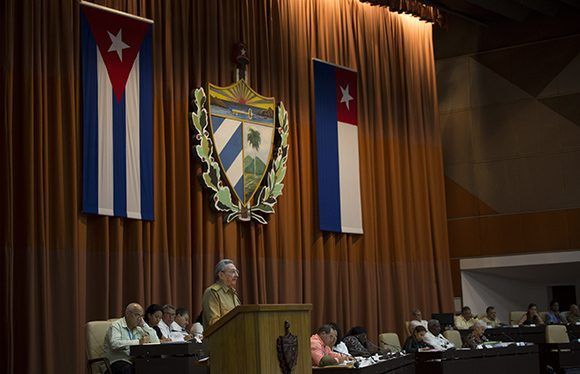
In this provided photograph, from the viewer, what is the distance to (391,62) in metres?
16.6

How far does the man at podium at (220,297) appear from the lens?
683 cm

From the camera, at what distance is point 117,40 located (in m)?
11.4

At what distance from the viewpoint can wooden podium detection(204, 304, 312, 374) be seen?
5.76m

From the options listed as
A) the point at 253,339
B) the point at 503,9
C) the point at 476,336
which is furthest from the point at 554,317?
the point at 253,339

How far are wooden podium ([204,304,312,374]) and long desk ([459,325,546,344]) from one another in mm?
7482

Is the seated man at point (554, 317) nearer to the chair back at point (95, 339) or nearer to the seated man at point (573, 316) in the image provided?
the seated man at point (573, 316)

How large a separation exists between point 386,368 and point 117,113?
476 cm

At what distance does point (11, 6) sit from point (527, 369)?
23.5ft

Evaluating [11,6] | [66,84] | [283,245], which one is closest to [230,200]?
[283,245]

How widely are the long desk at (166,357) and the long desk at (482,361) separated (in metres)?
3.16

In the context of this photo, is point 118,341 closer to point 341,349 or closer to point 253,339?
point 253,339

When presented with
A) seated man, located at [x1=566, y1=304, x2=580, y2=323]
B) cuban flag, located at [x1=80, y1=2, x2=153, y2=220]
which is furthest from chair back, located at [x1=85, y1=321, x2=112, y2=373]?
seated man, located at [x1=566, y1=304, x2=580, y2=323]

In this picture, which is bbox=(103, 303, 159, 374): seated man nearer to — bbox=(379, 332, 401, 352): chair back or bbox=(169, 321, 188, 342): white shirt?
bbox=(169, 321, 188, 342): white shirt

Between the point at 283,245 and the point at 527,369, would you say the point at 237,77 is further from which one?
the point at 527,369
